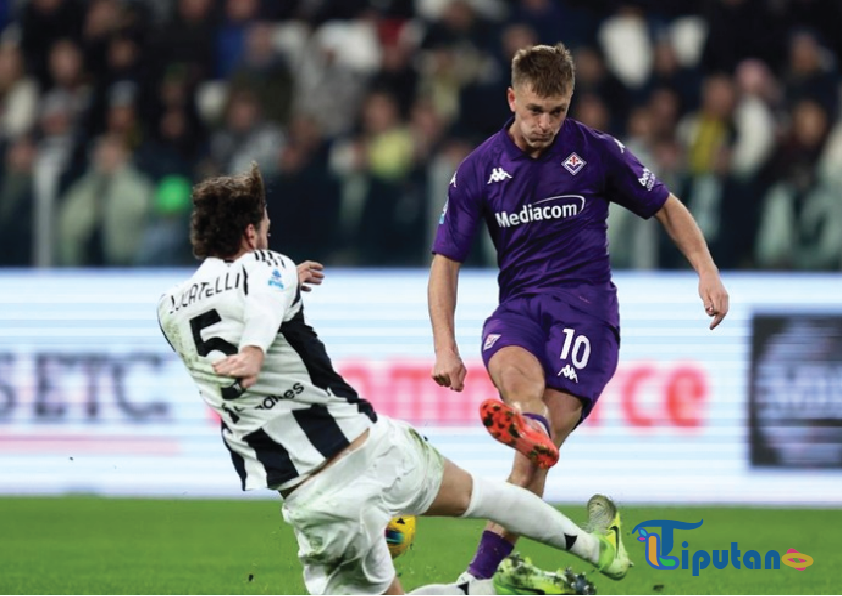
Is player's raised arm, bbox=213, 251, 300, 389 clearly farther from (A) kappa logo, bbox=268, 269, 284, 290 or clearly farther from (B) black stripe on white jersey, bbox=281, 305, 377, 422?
(B) black stripe on white jersey, bbox=281, 305, 377, 422

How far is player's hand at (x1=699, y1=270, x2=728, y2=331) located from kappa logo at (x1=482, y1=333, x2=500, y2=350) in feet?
2.88

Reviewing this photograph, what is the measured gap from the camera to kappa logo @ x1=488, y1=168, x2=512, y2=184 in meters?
7.22

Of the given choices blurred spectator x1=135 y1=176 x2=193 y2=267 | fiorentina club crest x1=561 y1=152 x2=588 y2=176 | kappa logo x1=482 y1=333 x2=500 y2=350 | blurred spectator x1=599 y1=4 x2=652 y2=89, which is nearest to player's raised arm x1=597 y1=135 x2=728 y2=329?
fiorentina club crest x1=561 y1=152 x2=588 y2=176

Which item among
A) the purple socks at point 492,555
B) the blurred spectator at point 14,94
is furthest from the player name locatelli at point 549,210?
the blurred spectator at point 14,94

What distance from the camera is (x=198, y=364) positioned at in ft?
19.2

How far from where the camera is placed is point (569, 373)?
7.11 meters

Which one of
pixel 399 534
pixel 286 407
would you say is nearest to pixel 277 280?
pixel 286 407

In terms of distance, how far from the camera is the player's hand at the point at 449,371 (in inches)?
275

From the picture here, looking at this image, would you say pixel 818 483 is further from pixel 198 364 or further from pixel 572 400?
pixel 198 364

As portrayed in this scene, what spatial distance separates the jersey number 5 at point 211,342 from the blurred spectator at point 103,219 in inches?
280

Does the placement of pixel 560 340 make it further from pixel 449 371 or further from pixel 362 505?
pixel 362 505

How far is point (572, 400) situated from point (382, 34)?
28.5ft

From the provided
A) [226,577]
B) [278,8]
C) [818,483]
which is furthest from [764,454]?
[278,8]

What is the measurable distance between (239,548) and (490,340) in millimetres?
3034
